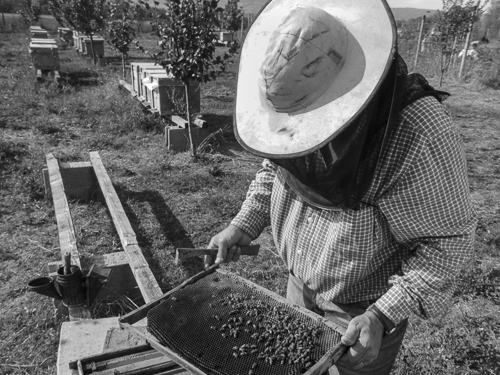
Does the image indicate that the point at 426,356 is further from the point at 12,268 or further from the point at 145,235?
the point at 12,268

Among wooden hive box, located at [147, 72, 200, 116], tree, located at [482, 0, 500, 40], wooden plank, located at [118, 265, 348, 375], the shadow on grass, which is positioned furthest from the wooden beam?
tree, located at [482, 0, 500, 40]

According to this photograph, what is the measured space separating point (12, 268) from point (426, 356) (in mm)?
3795

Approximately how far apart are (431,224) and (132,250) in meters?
2.58

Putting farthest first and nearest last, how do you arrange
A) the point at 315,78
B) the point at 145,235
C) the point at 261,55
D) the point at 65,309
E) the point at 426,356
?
the point at 145,235 → the point at 65,309 → the point at 426,356 → the point at 261,55 → the point at 315,78

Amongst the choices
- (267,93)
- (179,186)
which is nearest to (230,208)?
(179,186)

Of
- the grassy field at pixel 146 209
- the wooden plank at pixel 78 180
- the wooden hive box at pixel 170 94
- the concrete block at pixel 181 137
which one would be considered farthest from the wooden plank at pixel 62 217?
the wooden hive box at pixel 170 94

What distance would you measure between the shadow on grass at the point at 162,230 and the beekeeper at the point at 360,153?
2.59 meters

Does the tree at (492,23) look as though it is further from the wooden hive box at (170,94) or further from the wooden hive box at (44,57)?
the wooden hive box at (170,94)

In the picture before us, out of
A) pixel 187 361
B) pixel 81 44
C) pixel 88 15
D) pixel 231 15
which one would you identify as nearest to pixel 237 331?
pixel 187 361

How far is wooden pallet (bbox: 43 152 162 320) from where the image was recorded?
9.92ft

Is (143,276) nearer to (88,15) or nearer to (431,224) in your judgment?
(431,224)

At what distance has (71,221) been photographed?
4027 mm

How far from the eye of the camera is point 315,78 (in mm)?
1319

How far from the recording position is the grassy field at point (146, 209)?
3.23m
